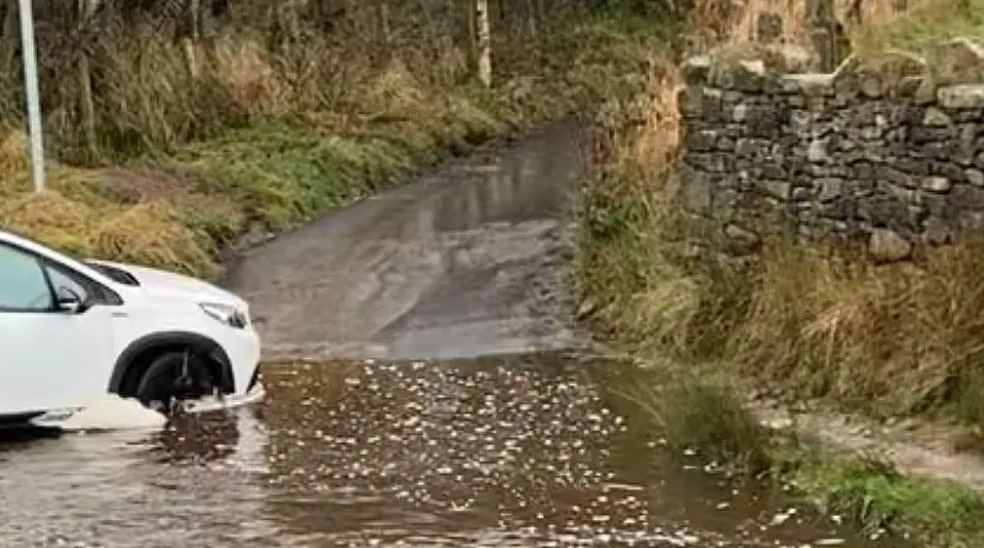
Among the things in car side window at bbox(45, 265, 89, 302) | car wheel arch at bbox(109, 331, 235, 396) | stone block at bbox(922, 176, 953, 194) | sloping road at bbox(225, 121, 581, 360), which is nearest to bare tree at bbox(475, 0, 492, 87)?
sloping road at bbox(225, 121, 581, 360)

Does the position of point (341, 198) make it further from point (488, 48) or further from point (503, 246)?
point (488, 48)

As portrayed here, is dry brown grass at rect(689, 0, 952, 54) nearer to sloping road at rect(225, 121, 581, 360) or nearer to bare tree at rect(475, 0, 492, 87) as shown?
sloping road at rect(225, 121, 581, 360)

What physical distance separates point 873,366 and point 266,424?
390cm

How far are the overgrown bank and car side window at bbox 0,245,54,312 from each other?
3.94m

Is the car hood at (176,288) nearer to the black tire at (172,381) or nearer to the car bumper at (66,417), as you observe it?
the black tire at (172,381)

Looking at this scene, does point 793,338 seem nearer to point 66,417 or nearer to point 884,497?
point 884,497

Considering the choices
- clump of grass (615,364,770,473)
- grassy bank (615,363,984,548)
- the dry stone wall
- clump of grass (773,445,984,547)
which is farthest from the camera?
the dry stone wall

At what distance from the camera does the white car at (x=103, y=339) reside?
13.0 m

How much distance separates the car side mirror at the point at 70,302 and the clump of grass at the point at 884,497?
14.9 feet

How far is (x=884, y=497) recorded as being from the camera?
1047 cm

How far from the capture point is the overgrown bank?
10914 mm

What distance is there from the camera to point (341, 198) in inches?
1018

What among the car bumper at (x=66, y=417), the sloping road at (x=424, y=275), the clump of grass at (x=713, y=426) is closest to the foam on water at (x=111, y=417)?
the car bumper at (x=66, y=417)

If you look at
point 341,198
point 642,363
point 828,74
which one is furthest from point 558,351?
point 341,198
